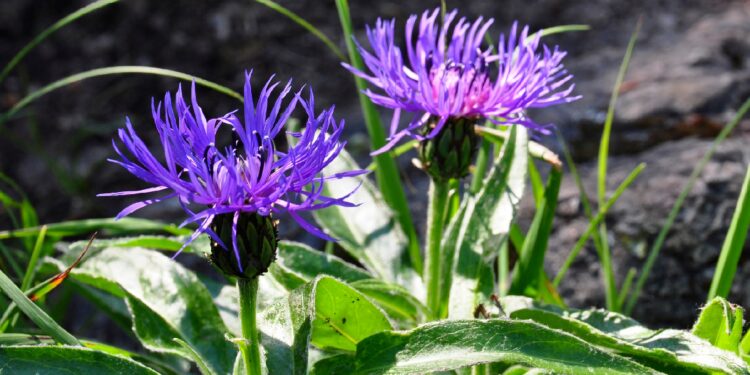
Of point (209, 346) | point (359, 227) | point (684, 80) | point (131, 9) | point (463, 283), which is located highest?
point (131, 9)

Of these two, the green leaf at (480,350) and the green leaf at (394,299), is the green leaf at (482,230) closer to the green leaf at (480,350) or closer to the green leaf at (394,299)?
the green leaf at (394,299)

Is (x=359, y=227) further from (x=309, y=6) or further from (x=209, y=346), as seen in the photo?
(x=309, y=6)

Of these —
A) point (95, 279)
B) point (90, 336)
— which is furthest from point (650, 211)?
point (90, 336)

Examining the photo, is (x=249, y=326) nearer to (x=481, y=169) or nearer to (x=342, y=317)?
(x=342, y=317)

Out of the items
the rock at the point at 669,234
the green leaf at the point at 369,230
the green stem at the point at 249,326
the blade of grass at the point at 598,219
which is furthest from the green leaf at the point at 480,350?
the rock at the point at 669,234

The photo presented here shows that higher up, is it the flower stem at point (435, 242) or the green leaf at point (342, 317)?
the flower stem at point (435, 242)

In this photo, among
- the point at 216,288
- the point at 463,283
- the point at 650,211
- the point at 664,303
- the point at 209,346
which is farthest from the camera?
the point at 650,211

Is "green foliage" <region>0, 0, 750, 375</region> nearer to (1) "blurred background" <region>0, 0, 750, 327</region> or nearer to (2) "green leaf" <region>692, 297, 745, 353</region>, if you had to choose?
(2) "green leaf" <region>692, 297, 745, 353</region>

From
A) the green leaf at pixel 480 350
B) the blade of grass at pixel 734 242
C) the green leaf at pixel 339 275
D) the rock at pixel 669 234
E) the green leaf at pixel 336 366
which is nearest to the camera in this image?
the green leaf at pixel 480 350
